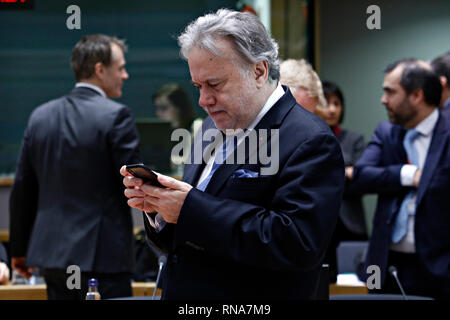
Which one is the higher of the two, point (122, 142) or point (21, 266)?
point (122, 142)

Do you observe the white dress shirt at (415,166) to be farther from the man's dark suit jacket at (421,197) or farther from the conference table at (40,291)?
the conference table at (40,291)

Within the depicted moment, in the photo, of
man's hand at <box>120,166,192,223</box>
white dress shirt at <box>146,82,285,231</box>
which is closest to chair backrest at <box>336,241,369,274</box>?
white dress shirt at <box>146,82,285,231</box>

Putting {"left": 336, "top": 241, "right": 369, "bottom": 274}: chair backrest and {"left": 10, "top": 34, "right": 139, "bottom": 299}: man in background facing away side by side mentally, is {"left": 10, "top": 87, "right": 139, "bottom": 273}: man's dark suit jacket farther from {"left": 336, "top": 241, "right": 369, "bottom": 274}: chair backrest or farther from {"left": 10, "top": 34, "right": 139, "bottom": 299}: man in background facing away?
{"left": 336, "top": 241, "right": 369, "bottom": 274}: chair backrest

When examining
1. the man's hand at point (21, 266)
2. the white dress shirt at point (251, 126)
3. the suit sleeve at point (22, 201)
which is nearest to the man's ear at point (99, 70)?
the suit sleeve at point (22, 201)

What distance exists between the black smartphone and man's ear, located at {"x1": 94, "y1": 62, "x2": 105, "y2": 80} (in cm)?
183

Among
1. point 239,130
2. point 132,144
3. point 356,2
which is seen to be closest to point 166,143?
point 356,2

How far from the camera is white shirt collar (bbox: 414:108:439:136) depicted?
3223 mm

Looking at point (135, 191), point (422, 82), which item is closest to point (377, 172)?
point (422, 82)

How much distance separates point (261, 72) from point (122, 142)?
1.54 meters

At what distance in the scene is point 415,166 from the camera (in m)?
3.23

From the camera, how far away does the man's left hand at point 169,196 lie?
157 centimetres

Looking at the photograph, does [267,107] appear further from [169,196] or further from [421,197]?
[421,197]

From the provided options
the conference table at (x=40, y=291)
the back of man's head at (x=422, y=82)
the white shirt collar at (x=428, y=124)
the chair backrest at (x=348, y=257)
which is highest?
the back of man's head at (x=422, y=82)

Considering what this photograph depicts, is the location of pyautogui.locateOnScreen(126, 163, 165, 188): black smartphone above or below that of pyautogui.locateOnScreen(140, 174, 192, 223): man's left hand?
above
